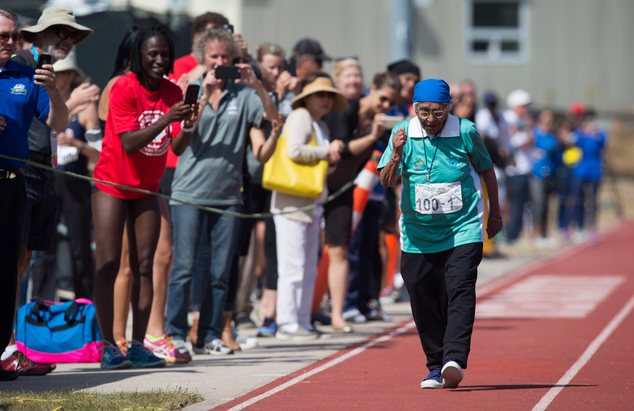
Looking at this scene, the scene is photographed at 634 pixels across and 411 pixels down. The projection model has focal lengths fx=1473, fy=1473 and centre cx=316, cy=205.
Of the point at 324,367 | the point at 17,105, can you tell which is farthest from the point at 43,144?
the point at 324,367

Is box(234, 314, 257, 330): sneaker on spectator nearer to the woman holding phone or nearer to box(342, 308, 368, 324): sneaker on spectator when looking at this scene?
box(342, 308, 368, 324): sneaker on spectator

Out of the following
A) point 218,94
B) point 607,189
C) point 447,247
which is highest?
point 218,94

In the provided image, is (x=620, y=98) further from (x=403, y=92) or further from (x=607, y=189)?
(x=403, y=92)

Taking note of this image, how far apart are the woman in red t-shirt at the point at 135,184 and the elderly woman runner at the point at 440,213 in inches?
65.5

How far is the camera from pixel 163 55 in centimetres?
1018

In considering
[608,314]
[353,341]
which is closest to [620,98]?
[608,314]

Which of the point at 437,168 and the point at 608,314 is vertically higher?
the point at 437,168

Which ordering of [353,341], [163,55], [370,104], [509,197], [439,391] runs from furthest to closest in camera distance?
1. [509,197]
2. [370,104]
3. [353,341]
4. [163,55]
5. [439,391]

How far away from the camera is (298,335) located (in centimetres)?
1234

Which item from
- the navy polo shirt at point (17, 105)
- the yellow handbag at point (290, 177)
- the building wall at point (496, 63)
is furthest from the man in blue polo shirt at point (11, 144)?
the building wall at point (496, 63)

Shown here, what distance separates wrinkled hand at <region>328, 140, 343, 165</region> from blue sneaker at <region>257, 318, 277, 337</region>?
148 cm

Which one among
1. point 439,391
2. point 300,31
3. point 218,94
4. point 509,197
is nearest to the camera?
point 439,391

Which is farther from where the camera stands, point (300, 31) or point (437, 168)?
point (300, 31)

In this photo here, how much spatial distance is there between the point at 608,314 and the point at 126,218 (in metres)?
6.05
